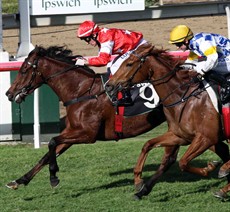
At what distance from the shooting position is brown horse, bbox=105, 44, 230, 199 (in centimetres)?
773

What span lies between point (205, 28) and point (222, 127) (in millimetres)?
10772

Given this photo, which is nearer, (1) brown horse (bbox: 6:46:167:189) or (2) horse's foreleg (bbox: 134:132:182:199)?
(2) horse's foreleg (bbox: 134:132:182:199)

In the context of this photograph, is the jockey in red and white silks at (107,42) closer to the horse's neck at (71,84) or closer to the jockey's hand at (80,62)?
the jockey's hand at (80,62)

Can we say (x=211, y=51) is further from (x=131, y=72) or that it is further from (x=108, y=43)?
(x=108, y=43)

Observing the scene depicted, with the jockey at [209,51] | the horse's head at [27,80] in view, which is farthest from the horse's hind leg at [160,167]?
the horse's head at [27,80]

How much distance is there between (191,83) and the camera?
314 inches

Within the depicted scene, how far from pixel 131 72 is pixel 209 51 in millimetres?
786

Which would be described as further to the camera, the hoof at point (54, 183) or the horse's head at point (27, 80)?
the horse's head at point (27, 80)

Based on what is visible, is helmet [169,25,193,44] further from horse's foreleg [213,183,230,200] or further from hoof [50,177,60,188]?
hoof [50,177,60,188]

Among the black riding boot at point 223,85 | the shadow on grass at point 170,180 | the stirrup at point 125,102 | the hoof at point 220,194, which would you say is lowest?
the shadow on grass at point 170,180

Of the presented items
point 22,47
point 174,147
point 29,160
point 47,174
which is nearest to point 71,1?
point 22,47

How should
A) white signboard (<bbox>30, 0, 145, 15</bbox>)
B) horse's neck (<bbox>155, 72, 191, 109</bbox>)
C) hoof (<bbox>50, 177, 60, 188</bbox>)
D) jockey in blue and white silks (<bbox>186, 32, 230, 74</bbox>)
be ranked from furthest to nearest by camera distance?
white signboard (<bbox>30, 0, 145, 15</bbox>) < hoof (<bbox>50, 177, 60, 188</bbox>) < horse's neck (<bbox>155, 72, 191, 109</bbox>) < jockey in blue and white silks (<bbox>186, 32, 230, 74</bbox>)

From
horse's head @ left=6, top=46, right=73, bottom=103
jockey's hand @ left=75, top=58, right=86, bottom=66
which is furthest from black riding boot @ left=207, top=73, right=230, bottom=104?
horse's head @ left=6, top=46, right=73, bottom=103

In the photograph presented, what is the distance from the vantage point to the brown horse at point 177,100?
25.4ft
